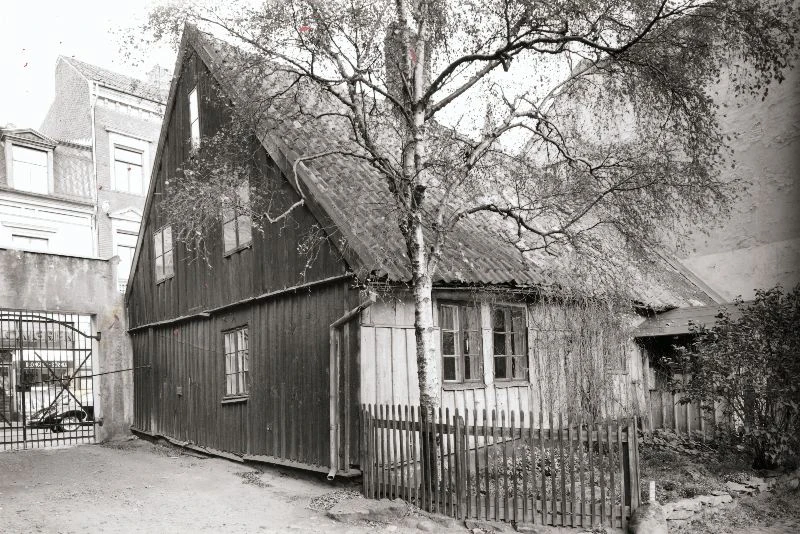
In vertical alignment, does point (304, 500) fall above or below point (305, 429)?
below

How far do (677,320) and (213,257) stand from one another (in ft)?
32.6

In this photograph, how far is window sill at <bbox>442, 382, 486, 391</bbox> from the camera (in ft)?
36.3

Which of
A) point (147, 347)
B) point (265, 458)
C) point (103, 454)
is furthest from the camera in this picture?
point (147, 347)

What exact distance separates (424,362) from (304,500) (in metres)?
2.78

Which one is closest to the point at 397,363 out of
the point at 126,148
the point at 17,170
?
the point at 17,170

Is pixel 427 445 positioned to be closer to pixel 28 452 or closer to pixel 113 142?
pixel 28 452

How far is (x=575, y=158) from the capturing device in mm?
9719

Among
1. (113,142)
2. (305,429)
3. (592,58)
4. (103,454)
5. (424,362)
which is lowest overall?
(103,454)

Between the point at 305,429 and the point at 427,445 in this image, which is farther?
the point at 305,429

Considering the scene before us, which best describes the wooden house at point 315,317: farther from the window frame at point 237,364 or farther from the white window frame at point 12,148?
the white window frame at point 12,148

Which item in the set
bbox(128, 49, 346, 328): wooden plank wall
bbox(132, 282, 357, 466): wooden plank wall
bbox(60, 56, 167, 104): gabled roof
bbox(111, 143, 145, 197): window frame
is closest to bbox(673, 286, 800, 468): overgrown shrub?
bbox(132, 282, 357, 466): wooden plank wall

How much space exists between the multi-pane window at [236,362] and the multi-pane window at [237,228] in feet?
5.48

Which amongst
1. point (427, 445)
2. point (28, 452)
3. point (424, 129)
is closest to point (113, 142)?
point (28, 452)

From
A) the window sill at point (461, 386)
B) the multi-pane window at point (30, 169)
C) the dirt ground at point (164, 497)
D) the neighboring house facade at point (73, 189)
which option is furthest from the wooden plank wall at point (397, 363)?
the multi-pane window at point (30, 169)
